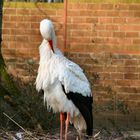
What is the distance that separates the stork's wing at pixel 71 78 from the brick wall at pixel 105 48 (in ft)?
9.18

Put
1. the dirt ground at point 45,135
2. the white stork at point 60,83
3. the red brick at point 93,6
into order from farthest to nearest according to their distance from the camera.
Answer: the red brick at point 93,6 → the dirt ground at point 45,135 → the white stork at point 60,83

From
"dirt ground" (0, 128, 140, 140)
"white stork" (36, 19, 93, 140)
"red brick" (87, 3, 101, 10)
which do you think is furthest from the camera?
"red brick" (87, 3, 101, 10)

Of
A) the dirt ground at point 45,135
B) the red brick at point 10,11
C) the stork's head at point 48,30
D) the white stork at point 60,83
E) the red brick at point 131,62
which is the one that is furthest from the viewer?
the red brick at point 10,11

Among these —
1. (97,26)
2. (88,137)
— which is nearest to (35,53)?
(97,26)

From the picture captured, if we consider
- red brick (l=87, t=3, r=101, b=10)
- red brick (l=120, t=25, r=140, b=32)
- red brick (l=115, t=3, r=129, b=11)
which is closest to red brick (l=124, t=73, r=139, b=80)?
red brick (l=120, t=25, r=140, b=32)

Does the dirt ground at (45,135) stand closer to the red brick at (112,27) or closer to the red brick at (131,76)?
the red brick at (131,76)

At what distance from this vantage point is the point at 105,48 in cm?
1124

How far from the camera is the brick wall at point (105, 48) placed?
1115 cm

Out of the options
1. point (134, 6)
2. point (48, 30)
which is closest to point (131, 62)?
point (134, 6)

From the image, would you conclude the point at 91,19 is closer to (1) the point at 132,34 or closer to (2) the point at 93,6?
(2) the point at 93,6

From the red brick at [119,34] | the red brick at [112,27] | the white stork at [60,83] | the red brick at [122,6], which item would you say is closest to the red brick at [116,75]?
the red brick at [119,34]

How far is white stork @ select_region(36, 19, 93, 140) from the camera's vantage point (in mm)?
8016

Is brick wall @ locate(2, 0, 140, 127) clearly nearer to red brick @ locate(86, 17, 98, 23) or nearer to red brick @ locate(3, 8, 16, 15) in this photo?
red brick @ locate(86, 17, 98, 23)

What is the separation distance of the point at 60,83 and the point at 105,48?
332 centimetres
